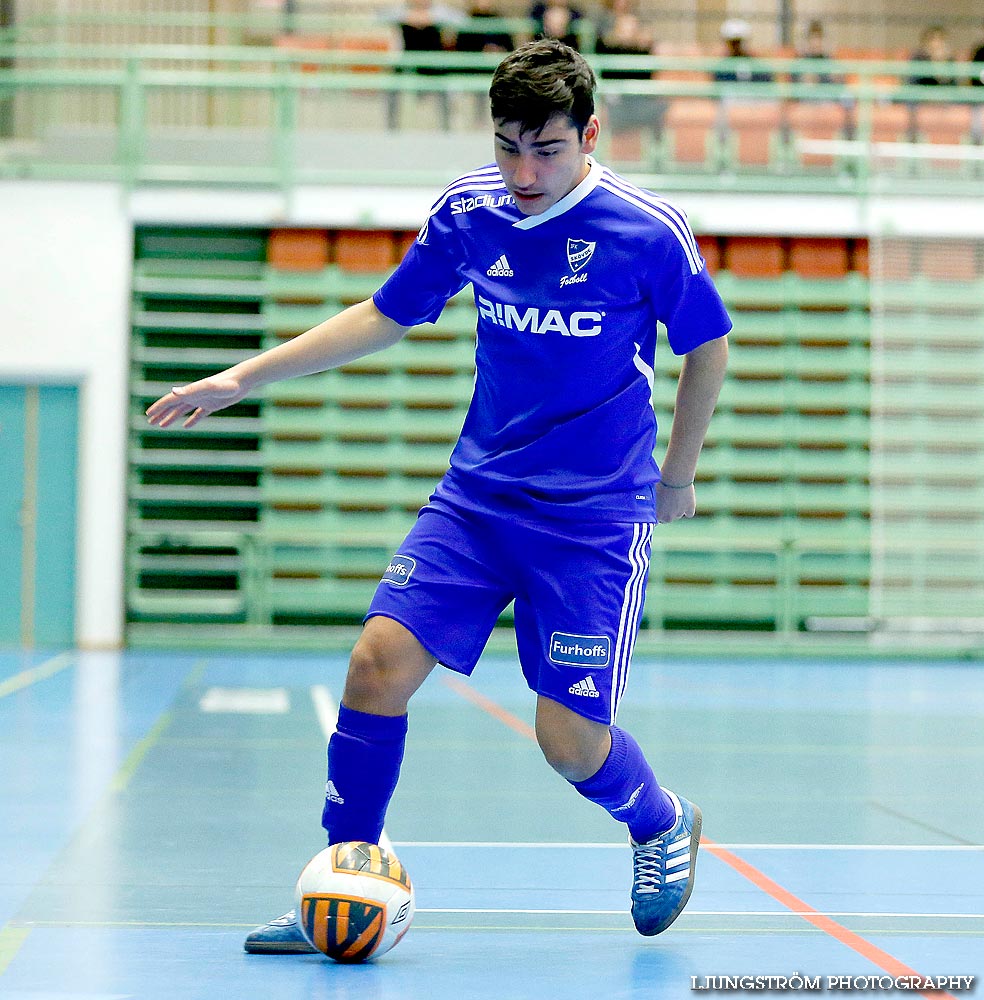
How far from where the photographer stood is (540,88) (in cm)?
317

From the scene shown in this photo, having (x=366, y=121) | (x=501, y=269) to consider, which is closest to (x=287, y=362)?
(x=501, y=269)

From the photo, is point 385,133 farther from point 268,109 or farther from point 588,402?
point 588,402

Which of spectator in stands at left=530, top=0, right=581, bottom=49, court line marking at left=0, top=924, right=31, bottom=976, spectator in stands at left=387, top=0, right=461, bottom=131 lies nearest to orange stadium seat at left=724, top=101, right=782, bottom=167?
spectator in stands at left=530, top=0, right=581, bottom=49

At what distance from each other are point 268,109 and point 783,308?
5.50m

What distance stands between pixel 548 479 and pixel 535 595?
10.5 inches

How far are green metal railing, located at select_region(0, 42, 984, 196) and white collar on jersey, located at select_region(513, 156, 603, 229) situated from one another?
10953 millimetres

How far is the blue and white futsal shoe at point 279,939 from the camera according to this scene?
334 cm

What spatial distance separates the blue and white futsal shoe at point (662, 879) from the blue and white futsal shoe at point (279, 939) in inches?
31.4

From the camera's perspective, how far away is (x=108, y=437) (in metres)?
14.9

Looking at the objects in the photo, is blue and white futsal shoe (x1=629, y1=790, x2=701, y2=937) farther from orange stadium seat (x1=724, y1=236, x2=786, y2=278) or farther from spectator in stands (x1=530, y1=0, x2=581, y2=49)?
orange stadium seat (x1=724, y1=236, x2=786, y2=278)

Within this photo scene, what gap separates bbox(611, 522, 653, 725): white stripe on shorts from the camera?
136 inches

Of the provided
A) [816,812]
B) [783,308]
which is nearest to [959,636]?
[783,308]

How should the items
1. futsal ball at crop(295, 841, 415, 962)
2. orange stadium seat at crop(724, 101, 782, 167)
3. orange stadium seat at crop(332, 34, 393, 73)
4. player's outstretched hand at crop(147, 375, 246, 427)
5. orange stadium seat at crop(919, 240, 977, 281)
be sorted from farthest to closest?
orange stadium seat at crop(332, 34, 393, 73), orange stadium seat at crop(919, 240, 977, 281), orange stadium seat at crop(724, 101, 782, 167), player's outstretched hand at crop(147, 375, 246, 427), futsal ball at crop(295, 841, 415, 962)

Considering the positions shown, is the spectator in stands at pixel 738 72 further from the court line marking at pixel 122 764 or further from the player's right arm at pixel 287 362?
the player's right arm at pixel 287 362
